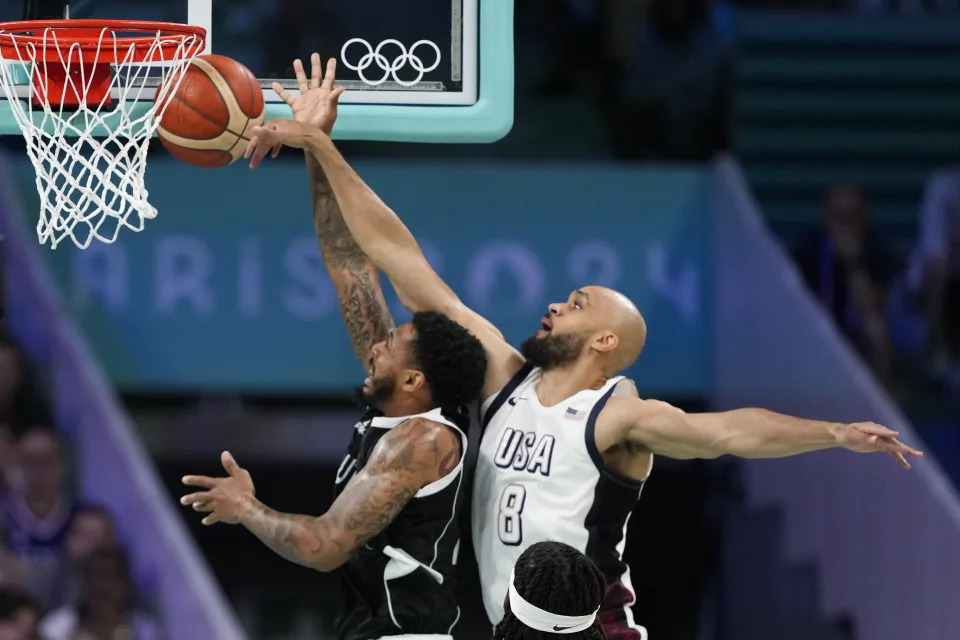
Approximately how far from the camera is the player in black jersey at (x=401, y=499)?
4.61m

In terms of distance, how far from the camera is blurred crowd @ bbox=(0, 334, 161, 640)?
25.6 feet

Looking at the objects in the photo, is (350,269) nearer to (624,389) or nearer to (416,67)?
(416,67)

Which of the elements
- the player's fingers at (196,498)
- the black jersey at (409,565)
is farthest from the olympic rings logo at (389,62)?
the player's fingers at (196,498)

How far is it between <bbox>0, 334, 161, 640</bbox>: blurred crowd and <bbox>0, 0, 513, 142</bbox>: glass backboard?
332cm

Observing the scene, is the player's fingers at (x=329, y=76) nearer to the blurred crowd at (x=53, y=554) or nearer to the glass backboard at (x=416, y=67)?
the glass backboard at (x=416, y=67)

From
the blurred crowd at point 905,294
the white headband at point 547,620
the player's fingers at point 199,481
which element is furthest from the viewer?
the blurred crowd at point 905,294

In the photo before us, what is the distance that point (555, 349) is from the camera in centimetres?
504

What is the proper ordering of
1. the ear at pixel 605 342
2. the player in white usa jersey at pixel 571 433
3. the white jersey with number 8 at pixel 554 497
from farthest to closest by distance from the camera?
the ear at pixel 605 342 → the white jersey with number 8 at pixel 554 497 → the player in white usa jersey at pixel 571 433

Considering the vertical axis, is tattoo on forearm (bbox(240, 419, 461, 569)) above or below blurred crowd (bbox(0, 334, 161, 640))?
above

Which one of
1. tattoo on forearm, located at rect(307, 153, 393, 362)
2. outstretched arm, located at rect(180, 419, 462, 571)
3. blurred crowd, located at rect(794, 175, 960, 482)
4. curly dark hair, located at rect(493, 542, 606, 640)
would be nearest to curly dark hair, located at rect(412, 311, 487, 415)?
outstretched arm, located at rect(180, 419, 462, 571)

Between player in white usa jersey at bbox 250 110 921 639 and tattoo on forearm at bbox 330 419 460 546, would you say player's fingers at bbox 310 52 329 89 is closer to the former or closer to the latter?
player in white usa jersey at bbox 250 110 921 639

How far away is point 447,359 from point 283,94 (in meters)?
1.00

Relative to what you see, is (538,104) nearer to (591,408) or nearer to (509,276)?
(509,276)

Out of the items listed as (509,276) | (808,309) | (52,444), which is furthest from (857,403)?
(52,444)
